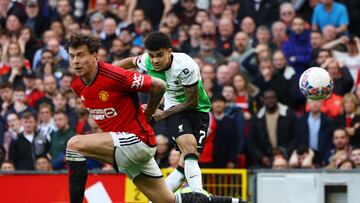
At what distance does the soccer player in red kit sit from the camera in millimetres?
10758

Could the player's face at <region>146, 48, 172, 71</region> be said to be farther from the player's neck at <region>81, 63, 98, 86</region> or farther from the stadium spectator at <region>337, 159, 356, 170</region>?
the stadium spectator at <region>337, 159, 356, 170</region>

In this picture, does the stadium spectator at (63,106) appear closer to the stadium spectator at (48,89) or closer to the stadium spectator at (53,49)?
the stadium spectator at (48,89)

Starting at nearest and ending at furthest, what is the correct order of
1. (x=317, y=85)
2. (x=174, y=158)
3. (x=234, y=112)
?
(x=317, y=85) → (x=174, y=158) → (x=234, y=112)

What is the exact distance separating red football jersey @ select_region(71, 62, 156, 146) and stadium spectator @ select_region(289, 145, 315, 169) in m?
5.08


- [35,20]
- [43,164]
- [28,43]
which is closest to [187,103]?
[43,164]

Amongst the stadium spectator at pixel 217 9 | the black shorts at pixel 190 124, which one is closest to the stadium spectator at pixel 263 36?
the stadium spectator at pixel 217 9

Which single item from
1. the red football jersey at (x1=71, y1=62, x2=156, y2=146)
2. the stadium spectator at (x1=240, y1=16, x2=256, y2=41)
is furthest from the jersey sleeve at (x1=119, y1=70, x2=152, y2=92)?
the stadium spectator at (x1=240, y1=16, x2=256, y2=41)

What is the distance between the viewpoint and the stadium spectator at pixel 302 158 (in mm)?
15632

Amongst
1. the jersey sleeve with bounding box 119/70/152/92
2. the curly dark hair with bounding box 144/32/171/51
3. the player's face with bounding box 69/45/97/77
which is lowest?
the jersey sleeve with bounding box 119/70/152/92

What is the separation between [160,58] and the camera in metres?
12.3

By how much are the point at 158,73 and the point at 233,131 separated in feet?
13.1

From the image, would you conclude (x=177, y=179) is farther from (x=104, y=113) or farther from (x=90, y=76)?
(x=90, y=76)

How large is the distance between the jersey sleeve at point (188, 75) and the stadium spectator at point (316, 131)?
13.7 ft

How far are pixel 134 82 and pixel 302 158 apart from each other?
5.60 m
